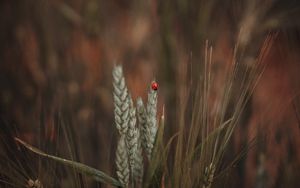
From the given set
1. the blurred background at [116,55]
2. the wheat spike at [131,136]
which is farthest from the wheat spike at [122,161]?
the blurred background at [116,55]

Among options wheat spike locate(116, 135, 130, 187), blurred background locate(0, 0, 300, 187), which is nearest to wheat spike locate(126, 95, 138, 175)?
wheat spike locate(116, 135, 130, 187)

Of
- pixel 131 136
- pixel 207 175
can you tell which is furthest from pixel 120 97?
pixel 207 175

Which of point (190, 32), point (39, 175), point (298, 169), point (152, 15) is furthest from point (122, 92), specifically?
point (152, 15)

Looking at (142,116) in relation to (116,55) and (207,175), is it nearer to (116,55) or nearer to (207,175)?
(207,175)

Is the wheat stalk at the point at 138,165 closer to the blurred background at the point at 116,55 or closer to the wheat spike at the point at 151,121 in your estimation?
the wheat spike at the point at 151,121

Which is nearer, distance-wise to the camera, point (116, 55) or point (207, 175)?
point (207, 175)

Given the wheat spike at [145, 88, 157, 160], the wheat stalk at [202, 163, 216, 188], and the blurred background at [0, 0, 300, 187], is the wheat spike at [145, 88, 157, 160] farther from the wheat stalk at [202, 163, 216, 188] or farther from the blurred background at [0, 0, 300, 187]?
the blurred background at [0, 0, 300, 187]
